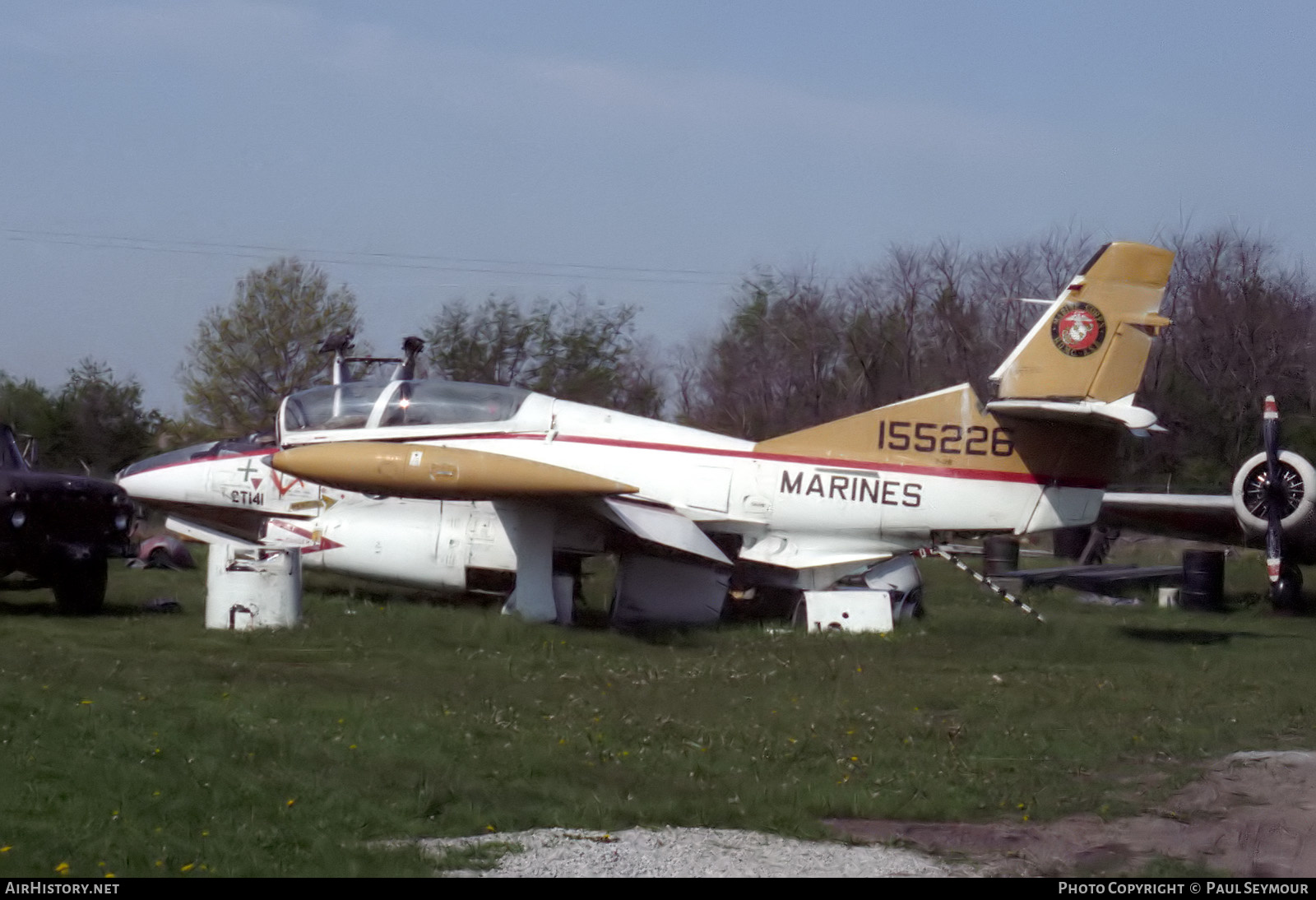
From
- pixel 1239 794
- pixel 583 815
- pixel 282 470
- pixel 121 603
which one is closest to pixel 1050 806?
pixel 1239 794

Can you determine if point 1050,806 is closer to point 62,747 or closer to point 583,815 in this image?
point 583,815

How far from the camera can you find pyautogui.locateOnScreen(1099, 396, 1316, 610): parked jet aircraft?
68.6ft

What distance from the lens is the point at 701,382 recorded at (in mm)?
46250

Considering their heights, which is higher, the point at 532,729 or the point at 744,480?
the point at 744,480

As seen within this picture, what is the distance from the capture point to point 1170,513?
76.5 ft

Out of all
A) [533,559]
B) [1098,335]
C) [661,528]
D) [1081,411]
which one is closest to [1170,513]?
[1098,335]

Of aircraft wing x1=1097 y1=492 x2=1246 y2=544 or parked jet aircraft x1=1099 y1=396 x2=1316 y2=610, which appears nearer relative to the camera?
parked jet aircraft x1=1099 y1=396 x2=1316 y2=610

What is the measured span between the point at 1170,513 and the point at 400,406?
1421 centimetres

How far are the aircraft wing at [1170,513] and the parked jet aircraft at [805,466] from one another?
861cm

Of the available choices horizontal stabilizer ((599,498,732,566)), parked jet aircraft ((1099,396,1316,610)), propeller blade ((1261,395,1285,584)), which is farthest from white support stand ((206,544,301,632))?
propeller blade ((1261,395,1285,584))

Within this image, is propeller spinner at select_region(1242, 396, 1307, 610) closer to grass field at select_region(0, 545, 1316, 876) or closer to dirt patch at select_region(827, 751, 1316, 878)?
grass field at select_region(0, 545, 1316, 876)

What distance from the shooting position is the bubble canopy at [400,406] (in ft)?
50.4

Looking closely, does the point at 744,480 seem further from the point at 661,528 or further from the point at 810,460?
the point at 661,528
